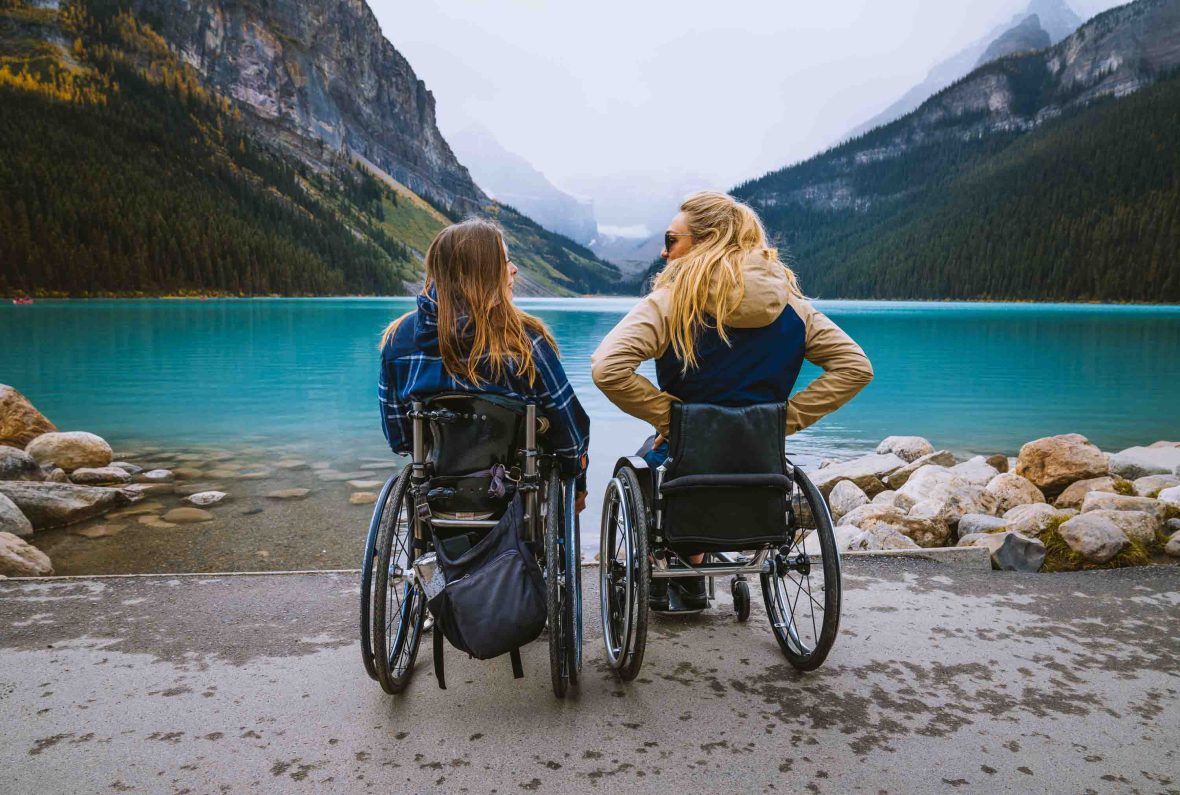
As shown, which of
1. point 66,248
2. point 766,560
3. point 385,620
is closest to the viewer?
point 385,620

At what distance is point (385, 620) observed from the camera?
113 inches

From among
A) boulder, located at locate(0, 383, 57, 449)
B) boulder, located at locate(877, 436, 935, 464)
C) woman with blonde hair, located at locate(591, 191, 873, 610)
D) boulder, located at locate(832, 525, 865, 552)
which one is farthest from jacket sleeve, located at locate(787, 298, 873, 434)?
boulder, located at locate(0, 383, 57, 449)

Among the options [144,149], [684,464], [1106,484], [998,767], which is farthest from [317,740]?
[144,149]

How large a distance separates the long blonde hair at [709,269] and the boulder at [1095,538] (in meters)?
3.46

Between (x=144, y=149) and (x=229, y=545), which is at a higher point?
(x=144, y=149)

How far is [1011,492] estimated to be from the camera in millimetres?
7836

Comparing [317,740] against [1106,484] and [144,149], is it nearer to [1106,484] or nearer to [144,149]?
[1106,484]

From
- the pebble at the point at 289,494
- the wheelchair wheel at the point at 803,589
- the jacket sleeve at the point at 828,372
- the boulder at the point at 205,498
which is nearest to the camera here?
the wheelchair wheel at the point at 803,589

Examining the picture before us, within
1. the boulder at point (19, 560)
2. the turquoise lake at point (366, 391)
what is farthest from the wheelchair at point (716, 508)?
the turquoise lake at point (366, 391)

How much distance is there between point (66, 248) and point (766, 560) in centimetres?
12349

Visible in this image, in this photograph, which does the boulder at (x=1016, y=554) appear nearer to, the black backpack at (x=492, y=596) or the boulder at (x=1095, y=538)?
the boulder at (x=1095, y=538)

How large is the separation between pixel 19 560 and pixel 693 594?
16.5ft

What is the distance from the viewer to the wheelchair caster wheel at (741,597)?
3820 mm

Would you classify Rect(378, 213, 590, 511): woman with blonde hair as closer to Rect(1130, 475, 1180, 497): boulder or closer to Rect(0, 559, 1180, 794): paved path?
Rect(0, 559, 1180, 794): paved path
